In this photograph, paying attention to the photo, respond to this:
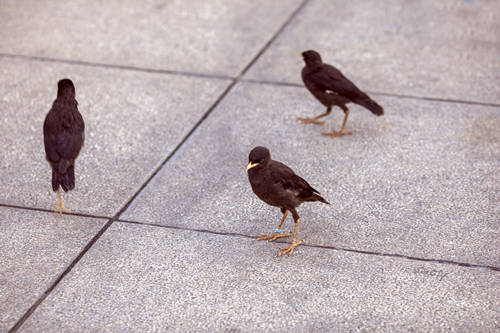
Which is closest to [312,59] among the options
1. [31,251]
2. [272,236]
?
[272,236]

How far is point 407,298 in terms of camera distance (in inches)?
162

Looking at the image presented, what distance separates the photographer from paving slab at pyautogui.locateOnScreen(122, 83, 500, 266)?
4.81 meters

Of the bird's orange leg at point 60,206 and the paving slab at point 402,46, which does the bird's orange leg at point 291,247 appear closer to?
the bird's orange leg at point 60,206

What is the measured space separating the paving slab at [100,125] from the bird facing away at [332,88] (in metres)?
1.15

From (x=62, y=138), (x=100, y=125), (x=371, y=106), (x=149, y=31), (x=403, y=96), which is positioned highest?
(x=62, y=138)

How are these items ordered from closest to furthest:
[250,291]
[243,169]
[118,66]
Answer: [250,291], [243,169], [118,66]

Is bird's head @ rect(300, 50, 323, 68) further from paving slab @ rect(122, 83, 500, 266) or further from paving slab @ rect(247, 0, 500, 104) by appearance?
paving slab @ rect(247, 0, 500, 104)

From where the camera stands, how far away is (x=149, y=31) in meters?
8.40

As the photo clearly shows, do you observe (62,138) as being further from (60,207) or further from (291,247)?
(291,247)

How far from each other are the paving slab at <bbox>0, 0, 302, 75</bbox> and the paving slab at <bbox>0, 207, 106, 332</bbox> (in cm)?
310

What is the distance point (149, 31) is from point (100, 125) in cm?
247

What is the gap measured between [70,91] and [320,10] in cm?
480

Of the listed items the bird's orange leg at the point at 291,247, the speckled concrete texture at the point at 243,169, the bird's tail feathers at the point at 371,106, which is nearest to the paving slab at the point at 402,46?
the speckled concrete texture at the point at 243,169

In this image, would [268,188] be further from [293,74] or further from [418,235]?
[293,74]
